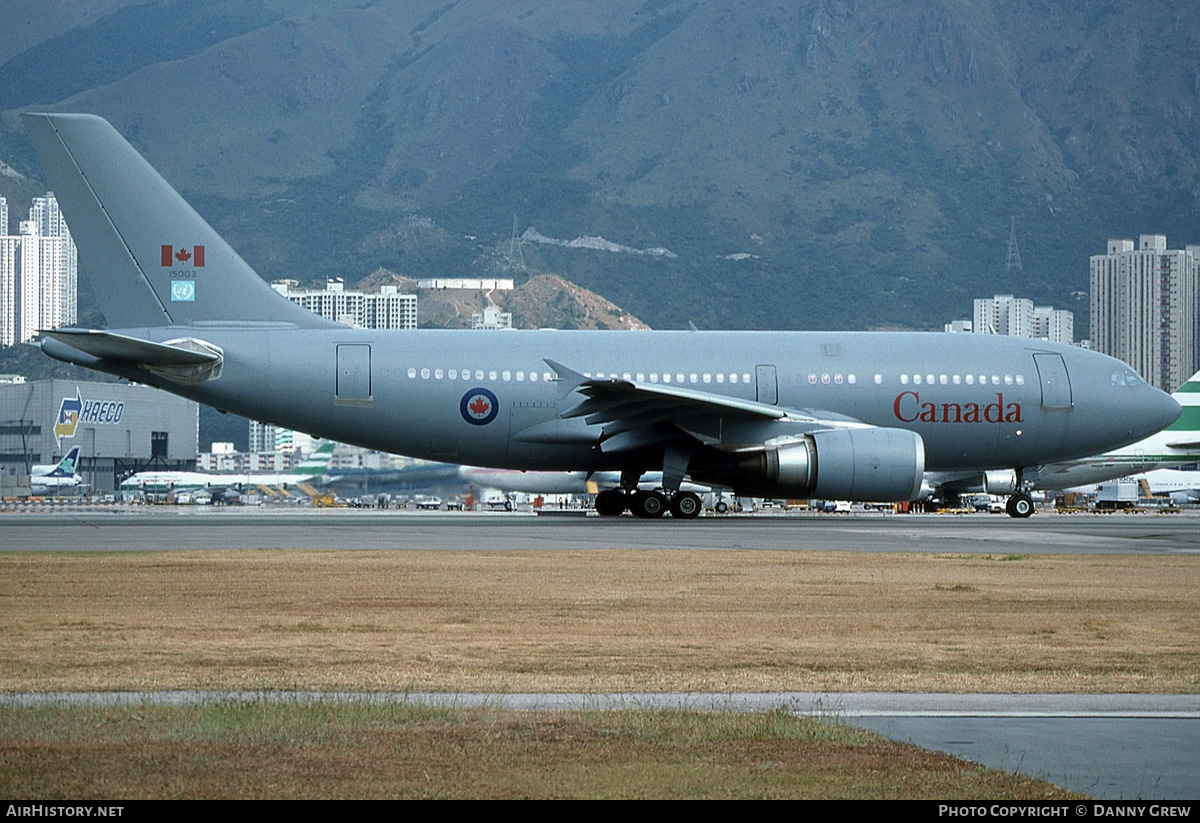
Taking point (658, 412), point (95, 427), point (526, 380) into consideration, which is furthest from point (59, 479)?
point (658, 412)

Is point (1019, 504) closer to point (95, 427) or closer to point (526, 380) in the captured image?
point (526, 380)

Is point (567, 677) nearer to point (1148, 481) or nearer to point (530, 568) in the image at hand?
point (530, 568)

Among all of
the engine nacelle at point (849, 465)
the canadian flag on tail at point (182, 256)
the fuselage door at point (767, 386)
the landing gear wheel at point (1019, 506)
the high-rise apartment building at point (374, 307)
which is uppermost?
the high-rise apartment building at point (374, 307)

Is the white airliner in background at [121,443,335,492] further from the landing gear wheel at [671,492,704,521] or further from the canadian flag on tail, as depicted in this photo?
the landing gear wheel at [671,492,704,521]

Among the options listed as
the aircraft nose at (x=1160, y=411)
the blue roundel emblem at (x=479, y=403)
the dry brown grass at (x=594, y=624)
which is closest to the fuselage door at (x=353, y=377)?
the blue roundel emblem at (x=479, y=403)

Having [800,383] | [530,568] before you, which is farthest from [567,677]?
[800,383]

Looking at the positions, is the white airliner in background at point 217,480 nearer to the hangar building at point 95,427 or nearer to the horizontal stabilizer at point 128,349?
the hangar building at point 95,427

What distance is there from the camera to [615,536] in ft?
86.0

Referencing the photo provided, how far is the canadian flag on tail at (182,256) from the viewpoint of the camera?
32.2 meters

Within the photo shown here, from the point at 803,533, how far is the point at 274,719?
66.8ft

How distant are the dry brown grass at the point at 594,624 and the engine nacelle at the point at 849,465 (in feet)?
32.0

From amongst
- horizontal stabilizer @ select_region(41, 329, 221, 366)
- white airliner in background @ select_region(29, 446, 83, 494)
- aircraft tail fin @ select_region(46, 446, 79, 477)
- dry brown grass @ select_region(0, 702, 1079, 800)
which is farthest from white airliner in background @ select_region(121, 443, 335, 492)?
dry brown grass @ select_region(0, 702, 1079, 800)

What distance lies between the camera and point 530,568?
61.9ft

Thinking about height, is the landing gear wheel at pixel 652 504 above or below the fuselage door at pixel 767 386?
below
